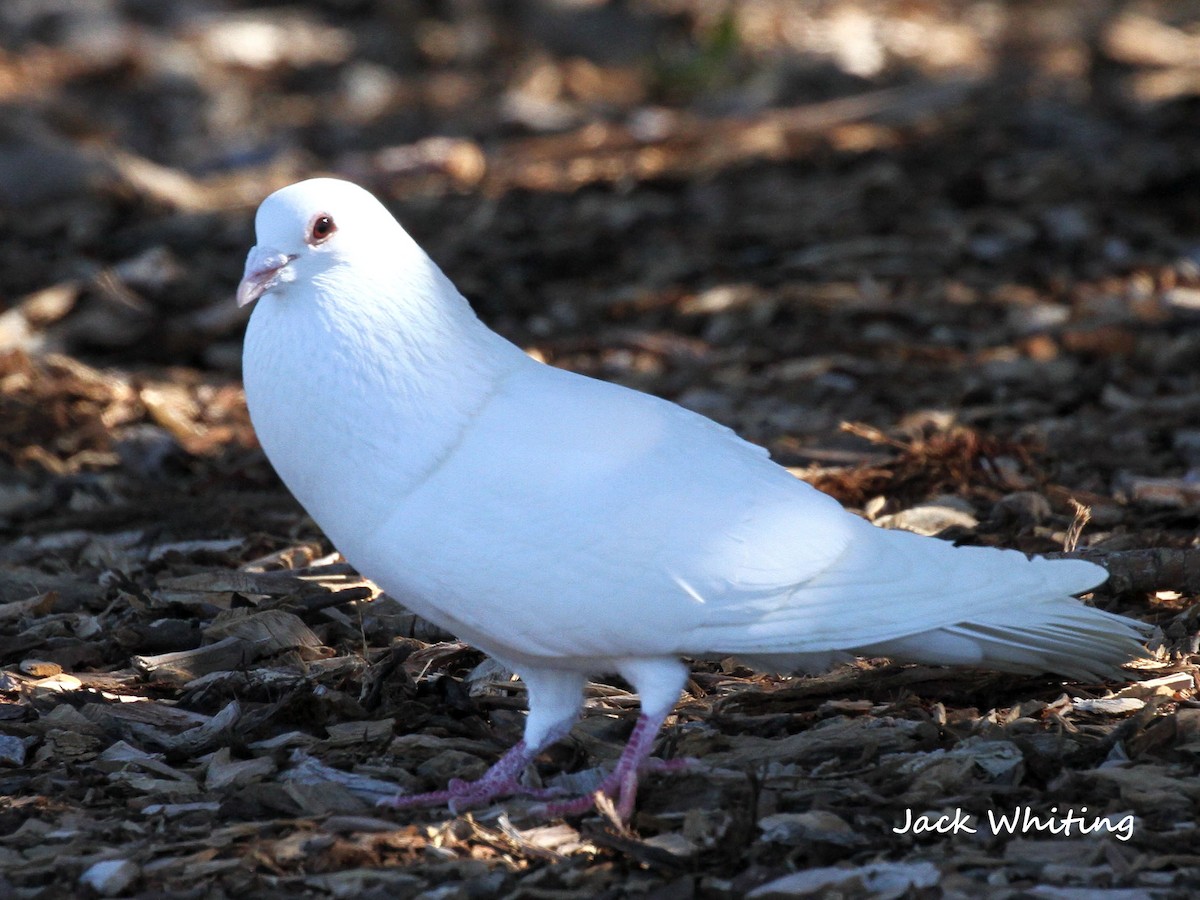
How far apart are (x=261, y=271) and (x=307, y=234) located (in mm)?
138

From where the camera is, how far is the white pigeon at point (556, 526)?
3.31 m

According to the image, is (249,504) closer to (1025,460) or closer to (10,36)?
(1025,460)

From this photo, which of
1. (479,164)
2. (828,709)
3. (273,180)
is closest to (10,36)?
(273,180)

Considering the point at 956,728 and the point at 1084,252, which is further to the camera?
the point at 1084,252

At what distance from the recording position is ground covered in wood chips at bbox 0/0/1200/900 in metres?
3.24

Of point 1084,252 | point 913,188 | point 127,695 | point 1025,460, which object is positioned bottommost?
point 127,695

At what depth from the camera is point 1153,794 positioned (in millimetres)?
3250

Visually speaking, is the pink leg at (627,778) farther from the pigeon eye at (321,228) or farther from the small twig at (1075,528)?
the small twig at (1075,528)

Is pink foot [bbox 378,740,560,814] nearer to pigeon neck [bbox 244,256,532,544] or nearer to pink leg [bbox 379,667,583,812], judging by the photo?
pink leg [bbox 379,667,583,812]

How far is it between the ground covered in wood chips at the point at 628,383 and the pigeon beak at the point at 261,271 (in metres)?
1.05

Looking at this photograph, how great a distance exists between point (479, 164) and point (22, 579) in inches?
214

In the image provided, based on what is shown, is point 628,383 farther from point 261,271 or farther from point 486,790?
point 486,790
